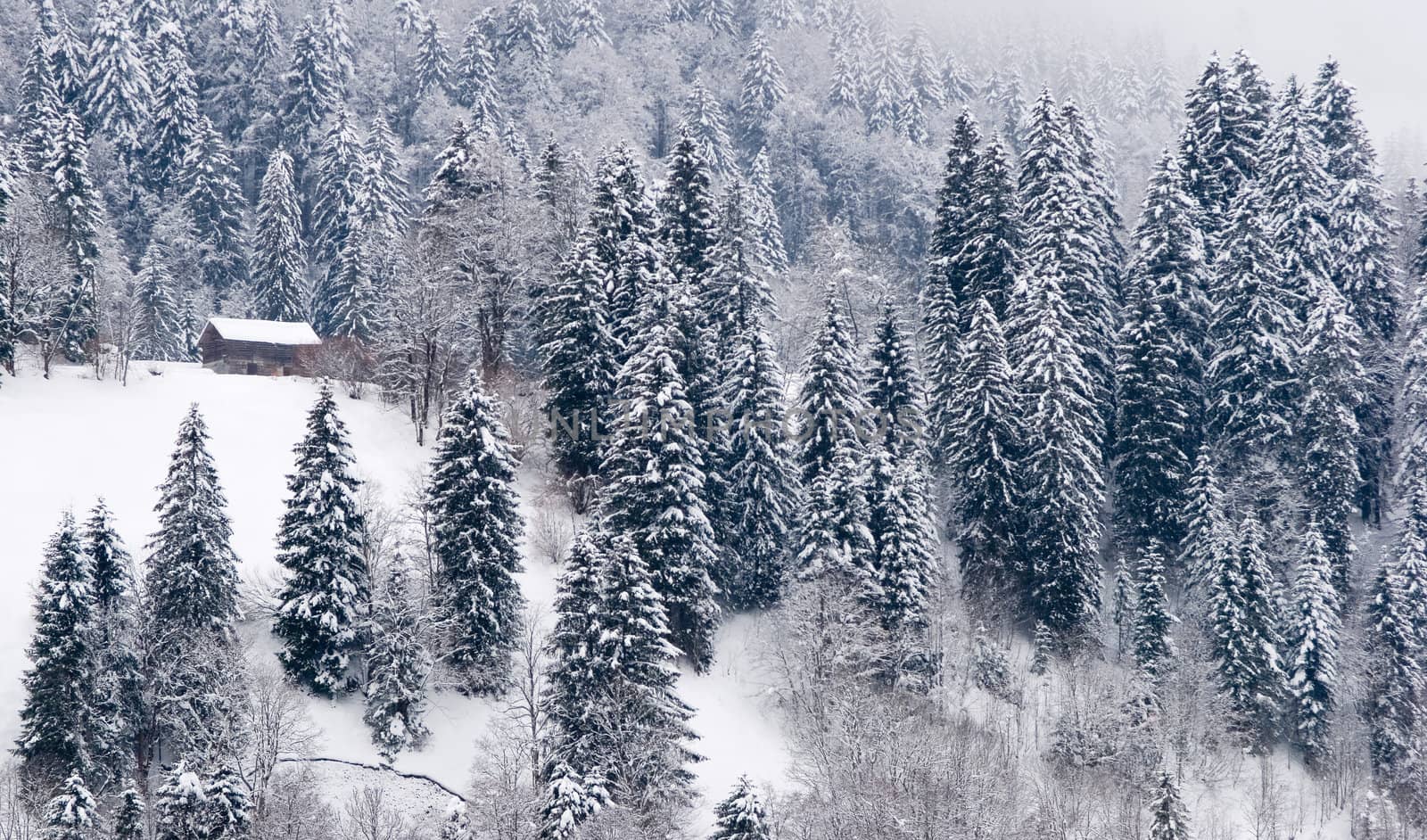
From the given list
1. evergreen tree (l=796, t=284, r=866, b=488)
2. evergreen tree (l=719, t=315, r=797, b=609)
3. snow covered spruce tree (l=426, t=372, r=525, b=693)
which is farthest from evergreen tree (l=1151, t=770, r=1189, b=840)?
snow covered spruce tree (l=426, t=372, r=525, b=693)

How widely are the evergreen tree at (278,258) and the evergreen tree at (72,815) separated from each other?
47.6 metres

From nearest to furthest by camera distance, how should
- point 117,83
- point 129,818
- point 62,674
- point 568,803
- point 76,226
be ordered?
point 129,818
point 568,803
point 62,674
point 76,226
point 117,83

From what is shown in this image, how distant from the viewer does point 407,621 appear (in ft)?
138

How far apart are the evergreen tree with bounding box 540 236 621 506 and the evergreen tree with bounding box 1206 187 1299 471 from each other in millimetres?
25959

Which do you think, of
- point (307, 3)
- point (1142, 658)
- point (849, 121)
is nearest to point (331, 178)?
point (307, 3)

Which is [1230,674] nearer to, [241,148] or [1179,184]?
→ [1179,184]

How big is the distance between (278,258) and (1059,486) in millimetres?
50536

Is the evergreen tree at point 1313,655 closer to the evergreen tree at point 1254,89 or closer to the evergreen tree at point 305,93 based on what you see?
the evergreen tree at point 1254,89

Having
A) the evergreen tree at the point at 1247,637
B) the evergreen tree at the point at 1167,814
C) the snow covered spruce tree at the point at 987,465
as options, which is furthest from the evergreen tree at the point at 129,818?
the evergreen tree at the point at 1247,637

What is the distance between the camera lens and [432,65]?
348 ft

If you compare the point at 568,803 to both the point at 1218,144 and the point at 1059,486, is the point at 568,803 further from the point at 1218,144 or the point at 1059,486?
the point at 1218,144

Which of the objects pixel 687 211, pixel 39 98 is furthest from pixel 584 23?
pixel 687 211

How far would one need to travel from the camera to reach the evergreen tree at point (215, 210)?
85.0 m

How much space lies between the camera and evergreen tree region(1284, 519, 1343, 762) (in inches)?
1932
